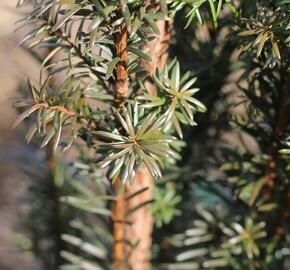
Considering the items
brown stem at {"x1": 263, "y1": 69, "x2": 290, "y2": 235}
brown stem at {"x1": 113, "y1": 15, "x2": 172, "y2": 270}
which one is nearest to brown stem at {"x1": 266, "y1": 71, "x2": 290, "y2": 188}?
brown stem at {"x1": 263, "y1": 69, "x2": 290, "y2": 235}

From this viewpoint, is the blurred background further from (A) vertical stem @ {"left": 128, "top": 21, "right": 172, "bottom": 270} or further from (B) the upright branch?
(B) the upright branch

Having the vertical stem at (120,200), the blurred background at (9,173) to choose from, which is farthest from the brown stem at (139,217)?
the blurred background at (9,173)

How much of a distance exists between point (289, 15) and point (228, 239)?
0.38m

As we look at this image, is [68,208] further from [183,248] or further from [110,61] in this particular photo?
[110,61]

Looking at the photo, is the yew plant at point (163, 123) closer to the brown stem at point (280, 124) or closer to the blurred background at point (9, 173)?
the brown stem at point (280, 124)

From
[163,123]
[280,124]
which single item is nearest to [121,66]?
[163,123]

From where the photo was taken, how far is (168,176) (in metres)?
0.70

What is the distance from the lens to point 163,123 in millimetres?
444

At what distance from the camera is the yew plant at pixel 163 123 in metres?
0.42

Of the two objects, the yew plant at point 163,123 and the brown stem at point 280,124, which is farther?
the brown stem at point 280,124

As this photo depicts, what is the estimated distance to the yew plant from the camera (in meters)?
0.42

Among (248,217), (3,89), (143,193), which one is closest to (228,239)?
(248,217)

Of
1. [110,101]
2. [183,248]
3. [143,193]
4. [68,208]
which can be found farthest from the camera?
[68,208]

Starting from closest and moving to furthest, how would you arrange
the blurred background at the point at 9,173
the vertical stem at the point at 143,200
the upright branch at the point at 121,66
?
the upright branch at the point at 121,66 < the vertical stem at the point at 143,200 < the blurred background at the point at 9,173
